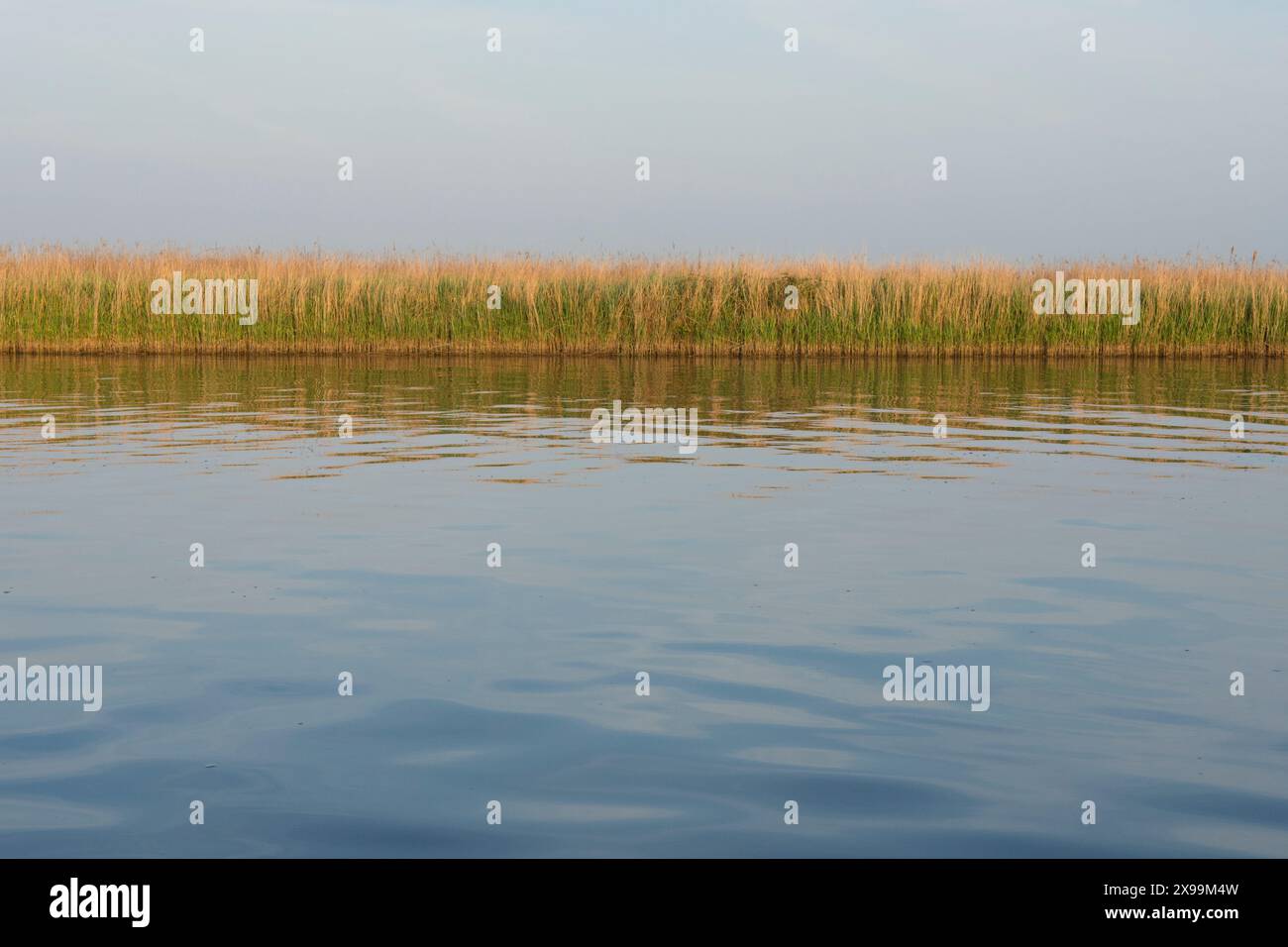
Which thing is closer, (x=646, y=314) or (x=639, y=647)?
(x=639, y=647)

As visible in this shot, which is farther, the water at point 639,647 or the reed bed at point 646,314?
the reed bed at point 646,314

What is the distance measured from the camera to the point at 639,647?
246 inches

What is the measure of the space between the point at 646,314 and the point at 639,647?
24.7 m

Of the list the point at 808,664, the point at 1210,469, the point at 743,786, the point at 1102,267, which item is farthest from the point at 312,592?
the point at 1102,267

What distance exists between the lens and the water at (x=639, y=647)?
4.33m

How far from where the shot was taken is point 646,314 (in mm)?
30609

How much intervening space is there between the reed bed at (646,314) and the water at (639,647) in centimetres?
1647

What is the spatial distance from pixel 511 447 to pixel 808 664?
8.29 m

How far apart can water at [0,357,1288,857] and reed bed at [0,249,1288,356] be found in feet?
54.0

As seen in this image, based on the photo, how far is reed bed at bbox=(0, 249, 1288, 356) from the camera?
98.2 ft

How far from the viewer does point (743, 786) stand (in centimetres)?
455

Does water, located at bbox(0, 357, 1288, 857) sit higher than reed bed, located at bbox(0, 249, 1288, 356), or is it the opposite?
reed bed, located at bbox(0, 249, 1288, 356)

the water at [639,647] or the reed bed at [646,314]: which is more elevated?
the reed bed at [646,314]
